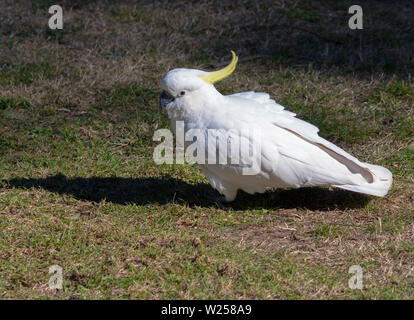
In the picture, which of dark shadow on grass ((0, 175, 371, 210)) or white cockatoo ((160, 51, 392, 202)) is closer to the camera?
white cockatoo ((160, 51, 392, 202))

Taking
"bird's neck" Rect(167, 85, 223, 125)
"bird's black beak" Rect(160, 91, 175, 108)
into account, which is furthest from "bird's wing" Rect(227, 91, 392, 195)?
"bird's black beak" Rect(160, 91, 175, 108)

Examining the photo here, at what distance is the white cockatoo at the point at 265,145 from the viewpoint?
325 cm

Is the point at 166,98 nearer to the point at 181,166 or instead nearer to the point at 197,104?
the point at 197,104

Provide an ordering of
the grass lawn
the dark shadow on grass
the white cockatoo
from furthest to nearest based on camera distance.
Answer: the dark shadow on grass
the white cockatoo
the grass lawn

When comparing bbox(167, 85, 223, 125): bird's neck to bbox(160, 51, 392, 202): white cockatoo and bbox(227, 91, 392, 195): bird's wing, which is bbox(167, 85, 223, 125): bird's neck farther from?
bbox(227, 91, 392, 195): bird's wing

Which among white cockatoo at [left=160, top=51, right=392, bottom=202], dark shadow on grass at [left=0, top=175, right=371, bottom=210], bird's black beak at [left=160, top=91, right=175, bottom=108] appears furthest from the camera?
dark shadow on grass at [left=0, top=175, right=371, bottom=210]

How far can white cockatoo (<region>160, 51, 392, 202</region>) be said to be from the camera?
3.25 meters

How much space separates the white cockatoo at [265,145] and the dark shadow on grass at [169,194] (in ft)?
0.83

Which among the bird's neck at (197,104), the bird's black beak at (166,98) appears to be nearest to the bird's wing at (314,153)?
the bird's neck at (197,104)

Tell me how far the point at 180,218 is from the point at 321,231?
790 millimetres

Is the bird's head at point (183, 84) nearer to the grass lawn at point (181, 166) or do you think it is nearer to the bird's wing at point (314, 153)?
the bird's wing at point (314, 153)

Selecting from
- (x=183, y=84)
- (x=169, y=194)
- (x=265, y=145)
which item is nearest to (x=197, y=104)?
(x=183, y=84)

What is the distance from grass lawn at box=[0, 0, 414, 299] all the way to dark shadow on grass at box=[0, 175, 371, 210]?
0.01 m

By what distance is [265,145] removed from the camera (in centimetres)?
323
